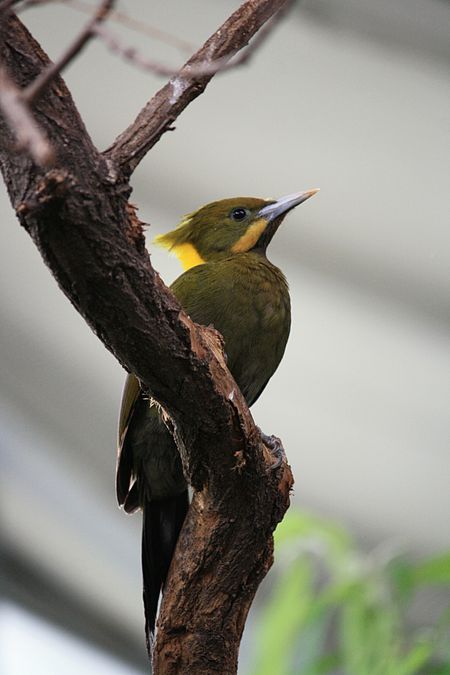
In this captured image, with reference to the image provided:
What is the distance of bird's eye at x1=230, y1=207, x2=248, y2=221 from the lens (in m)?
2.99

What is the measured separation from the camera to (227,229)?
296 cm

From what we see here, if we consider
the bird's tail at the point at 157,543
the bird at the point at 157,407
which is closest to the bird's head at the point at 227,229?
the bird at the point at 157,407

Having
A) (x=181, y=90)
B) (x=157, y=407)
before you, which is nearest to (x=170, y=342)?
(x=181, y=90)

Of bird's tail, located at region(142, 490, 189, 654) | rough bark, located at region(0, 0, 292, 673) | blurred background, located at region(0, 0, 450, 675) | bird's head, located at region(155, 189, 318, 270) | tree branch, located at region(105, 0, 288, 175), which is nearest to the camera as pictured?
rough bark, located at region(0, 0, 292, 673)

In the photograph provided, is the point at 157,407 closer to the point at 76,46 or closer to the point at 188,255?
the point at 188,255

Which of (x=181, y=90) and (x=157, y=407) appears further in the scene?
(x=157, y=407)

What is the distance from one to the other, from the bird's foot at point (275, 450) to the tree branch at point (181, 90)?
694 millimetres

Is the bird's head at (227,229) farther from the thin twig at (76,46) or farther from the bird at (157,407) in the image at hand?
the thin twig at (76,46)

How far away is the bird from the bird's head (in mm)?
137

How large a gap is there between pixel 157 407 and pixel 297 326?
5.53 ft

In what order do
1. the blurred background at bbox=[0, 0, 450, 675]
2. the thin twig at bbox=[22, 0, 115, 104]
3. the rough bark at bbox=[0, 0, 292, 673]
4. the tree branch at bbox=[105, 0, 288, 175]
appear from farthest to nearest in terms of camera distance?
the blurred background at bbox=[0, 0, 450, 675]
the tree branch at bbox=[105, 0, 288, 175]
the rough bark at bbox=[0, 0, 292, 673]
the thin twig at bbox=[22, 0, 115, 104]

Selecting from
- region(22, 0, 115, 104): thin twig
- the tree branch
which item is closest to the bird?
the tree branch

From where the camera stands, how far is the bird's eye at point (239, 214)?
9.80 feet

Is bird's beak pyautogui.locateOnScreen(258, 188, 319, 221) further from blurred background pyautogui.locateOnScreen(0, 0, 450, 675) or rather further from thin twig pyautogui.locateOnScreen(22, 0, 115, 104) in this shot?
thin twig pyautogui.locateOnScreen(22, 0, 115, 104)
